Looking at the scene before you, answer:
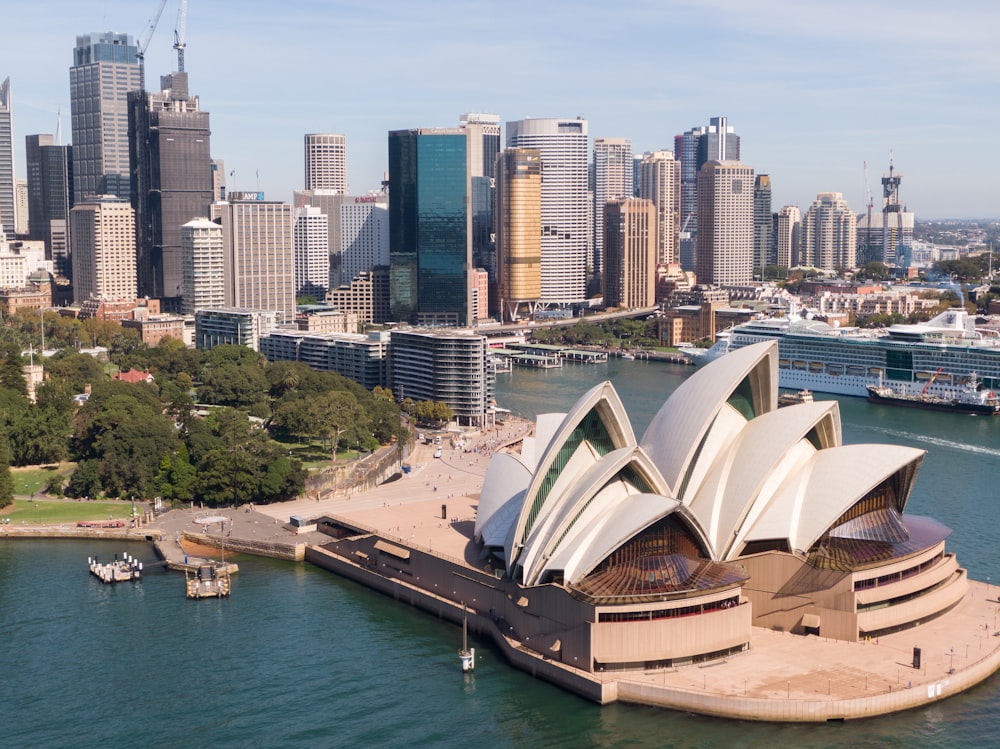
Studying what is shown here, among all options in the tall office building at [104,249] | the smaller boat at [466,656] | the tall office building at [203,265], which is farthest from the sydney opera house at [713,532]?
the tall office building at [104,249]

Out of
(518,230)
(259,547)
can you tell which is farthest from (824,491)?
(518,230)

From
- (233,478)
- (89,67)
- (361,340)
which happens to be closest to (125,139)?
(89,67)

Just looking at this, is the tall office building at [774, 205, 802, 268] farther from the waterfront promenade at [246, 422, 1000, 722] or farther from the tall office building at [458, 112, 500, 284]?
the waterfront promenade at [246, 422, 1000, 722]

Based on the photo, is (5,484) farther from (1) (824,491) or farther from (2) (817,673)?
(2) (817,673)

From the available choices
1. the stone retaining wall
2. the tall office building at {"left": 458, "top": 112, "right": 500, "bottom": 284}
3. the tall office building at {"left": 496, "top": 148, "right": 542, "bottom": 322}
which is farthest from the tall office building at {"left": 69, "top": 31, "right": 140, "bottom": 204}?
the stone retaining wall

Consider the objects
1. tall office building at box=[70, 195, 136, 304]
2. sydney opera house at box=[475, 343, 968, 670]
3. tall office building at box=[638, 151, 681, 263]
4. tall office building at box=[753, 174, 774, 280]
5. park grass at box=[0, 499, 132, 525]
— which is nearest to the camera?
sydney opera house at box=[475, 343, 968, 670]

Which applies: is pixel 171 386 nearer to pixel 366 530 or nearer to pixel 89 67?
pixel 366 530

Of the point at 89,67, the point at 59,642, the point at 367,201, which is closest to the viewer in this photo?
the point at 59,642
